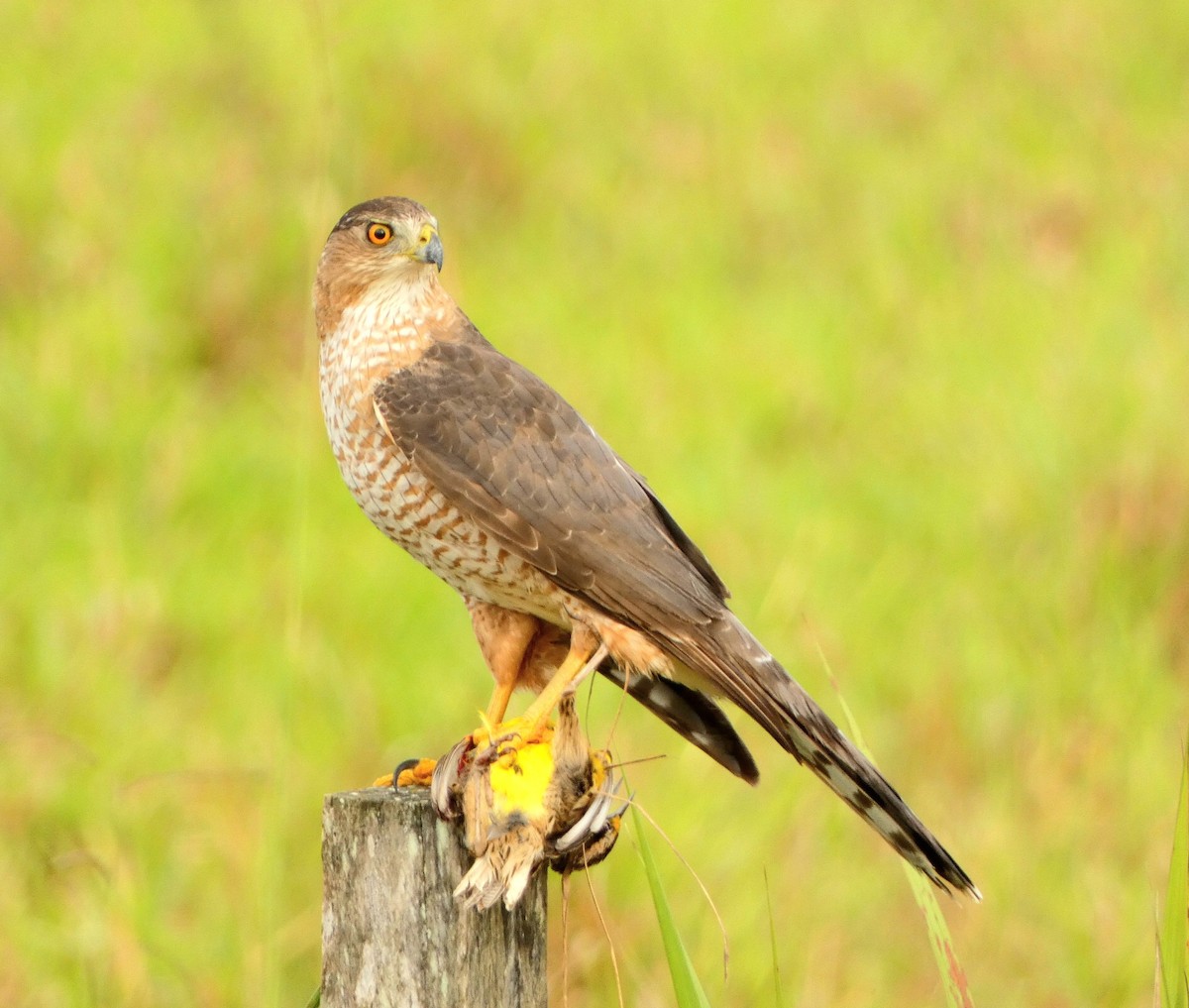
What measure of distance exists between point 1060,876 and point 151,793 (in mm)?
2731

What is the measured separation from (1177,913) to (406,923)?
102 centimetres

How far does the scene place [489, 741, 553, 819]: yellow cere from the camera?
2.35 m

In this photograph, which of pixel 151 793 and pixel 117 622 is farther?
pixel 117 622

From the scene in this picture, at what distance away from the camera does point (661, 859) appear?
14.6ft

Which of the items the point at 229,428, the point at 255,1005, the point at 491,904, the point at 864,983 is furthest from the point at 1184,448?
the point at 491,904

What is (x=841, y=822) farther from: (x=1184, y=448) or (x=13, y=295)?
(x=13, y=295)

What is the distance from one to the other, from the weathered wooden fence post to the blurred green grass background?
0.95 ft

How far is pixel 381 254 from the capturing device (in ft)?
10.4

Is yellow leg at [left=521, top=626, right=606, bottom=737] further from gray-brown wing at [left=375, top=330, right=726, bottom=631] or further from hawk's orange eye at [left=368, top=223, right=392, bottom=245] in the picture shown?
hawk's orange eye at [left=368, top=223, right=392, bottom=245]

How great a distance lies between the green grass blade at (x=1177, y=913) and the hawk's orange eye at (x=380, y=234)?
6.00 ft

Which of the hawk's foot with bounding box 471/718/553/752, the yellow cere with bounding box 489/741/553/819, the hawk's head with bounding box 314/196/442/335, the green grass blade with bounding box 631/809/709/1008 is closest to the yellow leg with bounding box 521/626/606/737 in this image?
the hawk's foot with bounding box 471/718/553/752

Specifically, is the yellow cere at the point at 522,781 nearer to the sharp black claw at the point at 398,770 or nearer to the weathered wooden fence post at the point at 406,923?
the weathered wooden fence post at the point at 406,923

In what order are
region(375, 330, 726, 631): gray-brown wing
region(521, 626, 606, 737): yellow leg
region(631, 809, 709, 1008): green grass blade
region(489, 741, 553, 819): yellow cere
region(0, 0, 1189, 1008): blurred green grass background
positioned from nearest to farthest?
region(631, 809, 709, 1008): green grass blade
region(489, 741, 553, 819): yellow cere
region(521, 626, 606, 737): yellow leg
region(375, 330, 726, 631): gray-brown wing
region(0, 0, 1189, 1008): blurred green grass background

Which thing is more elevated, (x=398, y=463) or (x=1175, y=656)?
(x=1175, y=656)
